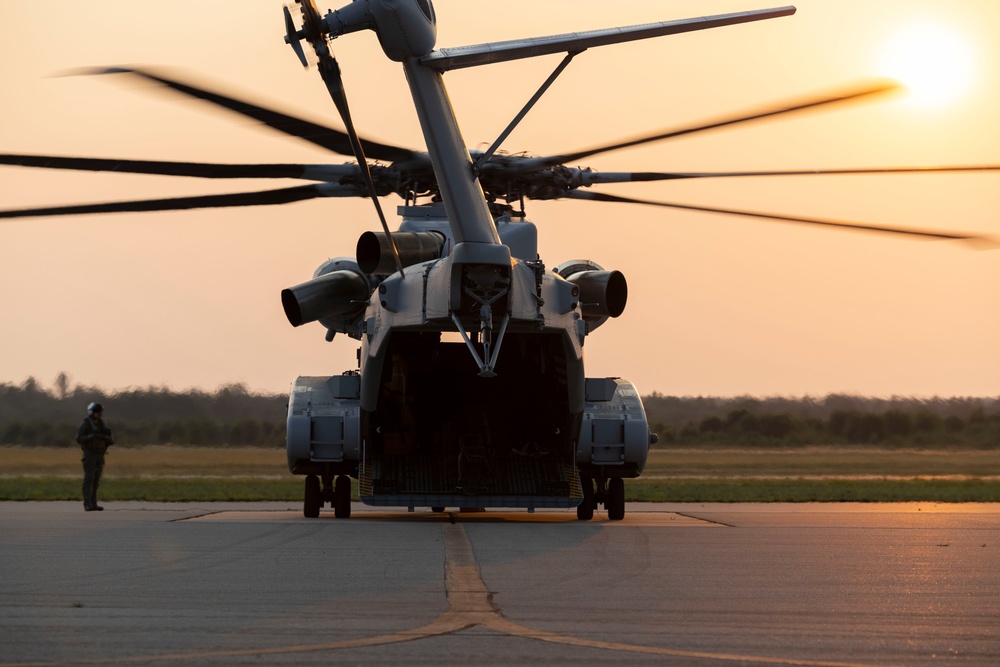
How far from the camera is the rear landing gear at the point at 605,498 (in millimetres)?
18609

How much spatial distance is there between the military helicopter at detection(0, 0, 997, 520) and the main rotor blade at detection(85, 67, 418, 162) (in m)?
0.06

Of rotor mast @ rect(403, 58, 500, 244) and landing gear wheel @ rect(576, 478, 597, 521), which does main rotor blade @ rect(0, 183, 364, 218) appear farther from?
landing gear wheel @ rect(576, 478, 597, 521)

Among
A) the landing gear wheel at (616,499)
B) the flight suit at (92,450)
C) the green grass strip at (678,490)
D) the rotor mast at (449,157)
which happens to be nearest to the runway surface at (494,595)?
the landing gear wheel at (616,499)

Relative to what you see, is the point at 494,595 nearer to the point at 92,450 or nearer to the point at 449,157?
the point at 449,157

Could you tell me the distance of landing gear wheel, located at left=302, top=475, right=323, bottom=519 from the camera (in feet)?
61.4

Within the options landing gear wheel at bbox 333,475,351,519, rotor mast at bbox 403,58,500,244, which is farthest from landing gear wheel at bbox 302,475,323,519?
rotor mast at bbox 403,58,500,244

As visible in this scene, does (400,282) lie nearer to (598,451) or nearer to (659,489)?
(598,451)

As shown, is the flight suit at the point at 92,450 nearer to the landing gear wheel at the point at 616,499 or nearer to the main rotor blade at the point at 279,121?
the landing gear wheel at the point at 616,499

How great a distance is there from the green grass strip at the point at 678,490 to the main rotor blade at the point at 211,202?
10387mm

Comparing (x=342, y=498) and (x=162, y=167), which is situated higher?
(x=162, y=167)

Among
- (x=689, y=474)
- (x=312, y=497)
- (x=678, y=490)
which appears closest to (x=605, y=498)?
(x=312, y=497)

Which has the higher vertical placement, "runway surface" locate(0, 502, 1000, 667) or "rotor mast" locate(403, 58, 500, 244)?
"rotor mast" locate(403, 58, 500, 244)

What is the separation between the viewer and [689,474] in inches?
1406

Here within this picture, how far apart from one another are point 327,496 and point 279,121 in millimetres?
7857
